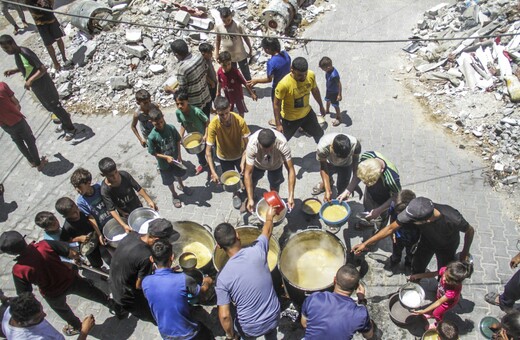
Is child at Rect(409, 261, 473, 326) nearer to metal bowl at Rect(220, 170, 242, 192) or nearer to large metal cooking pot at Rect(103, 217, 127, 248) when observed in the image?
metal bowl at Rect(220, 170, 242, 192)

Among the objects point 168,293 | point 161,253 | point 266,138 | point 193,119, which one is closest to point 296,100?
point 266,138

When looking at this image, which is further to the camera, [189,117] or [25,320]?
[189,117]

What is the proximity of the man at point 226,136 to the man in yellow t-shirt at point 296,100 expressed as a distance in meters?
0.87

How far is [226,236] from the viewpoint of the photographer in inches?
163

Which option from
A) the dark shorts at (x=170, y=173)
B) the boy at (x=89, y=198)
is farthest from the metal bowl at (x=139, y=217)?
the dark shorts at (x=170, y=173)

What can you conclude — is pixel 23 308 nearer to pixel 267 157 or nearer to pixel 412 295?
pixel 267 157

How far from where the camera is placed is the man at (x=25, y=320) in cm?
374

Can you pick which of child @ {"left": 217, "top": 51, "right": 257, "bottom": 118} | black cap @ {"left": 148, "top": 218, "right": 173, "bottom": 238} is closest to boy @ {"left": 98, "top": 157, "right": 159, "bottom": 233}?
black cap @ {"left": 148, "top": 218, "right": 173, "bottom": 238}

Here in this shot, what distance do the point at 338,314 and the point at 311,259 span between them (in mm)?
1576

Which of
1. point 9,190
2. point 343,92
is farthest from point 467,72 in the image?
point 9,190

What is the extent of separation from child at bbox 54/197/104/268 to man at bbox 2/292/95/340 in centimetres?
140

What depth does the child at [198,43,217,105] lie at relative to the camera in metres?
7.18

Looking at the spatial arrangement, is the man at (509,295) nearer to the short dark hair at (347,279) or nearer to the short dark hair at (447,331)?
the short dark hair at (447,331)

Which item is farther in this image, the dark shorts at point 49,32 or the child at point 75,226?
the dark shorts at point 49,32
